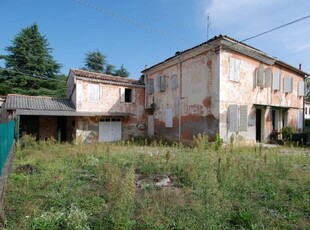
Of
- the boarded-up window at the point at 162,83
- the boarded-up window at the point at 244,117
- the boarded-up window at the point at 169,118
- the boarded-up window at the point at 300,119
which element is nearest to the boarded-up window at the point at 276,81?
the boarded-up window at the point at 244,117

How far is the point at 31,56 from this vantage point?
101 feet

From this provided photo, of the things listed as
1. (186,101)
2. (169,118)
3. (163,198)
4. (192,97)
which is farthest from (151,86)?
(163,198)

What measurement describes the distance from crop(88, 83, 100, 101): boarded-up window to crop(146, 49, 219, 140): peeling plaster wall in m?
4.73

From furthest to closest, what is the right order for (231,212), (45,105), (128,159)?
1. (45,105)
2. (128,159)
3. (231,212)

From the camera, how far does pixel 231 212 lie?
3721 millimetres

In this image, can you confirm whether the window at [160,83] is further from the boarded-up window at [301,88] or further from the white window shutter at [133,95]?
the boarded-up window at [301,88]

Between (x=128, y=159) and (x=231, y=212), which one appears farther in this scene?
(x=128, y=159)

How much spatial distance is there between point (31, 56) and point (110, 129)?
70.9 feet

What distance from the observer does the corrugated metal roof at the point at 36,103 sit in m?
14.0

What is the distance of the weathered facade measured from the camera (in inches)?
616

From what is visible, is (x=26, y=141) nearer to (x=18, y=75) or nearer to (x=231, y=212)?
(x=231, y=212)

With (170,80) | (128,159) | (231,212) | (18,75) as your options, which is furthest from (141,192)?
(18,75)

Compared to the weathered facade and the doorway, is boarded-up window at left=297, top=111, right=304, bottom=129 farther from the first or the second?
the weathered facade

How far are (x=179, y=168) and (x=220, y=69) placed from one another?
7.78m
